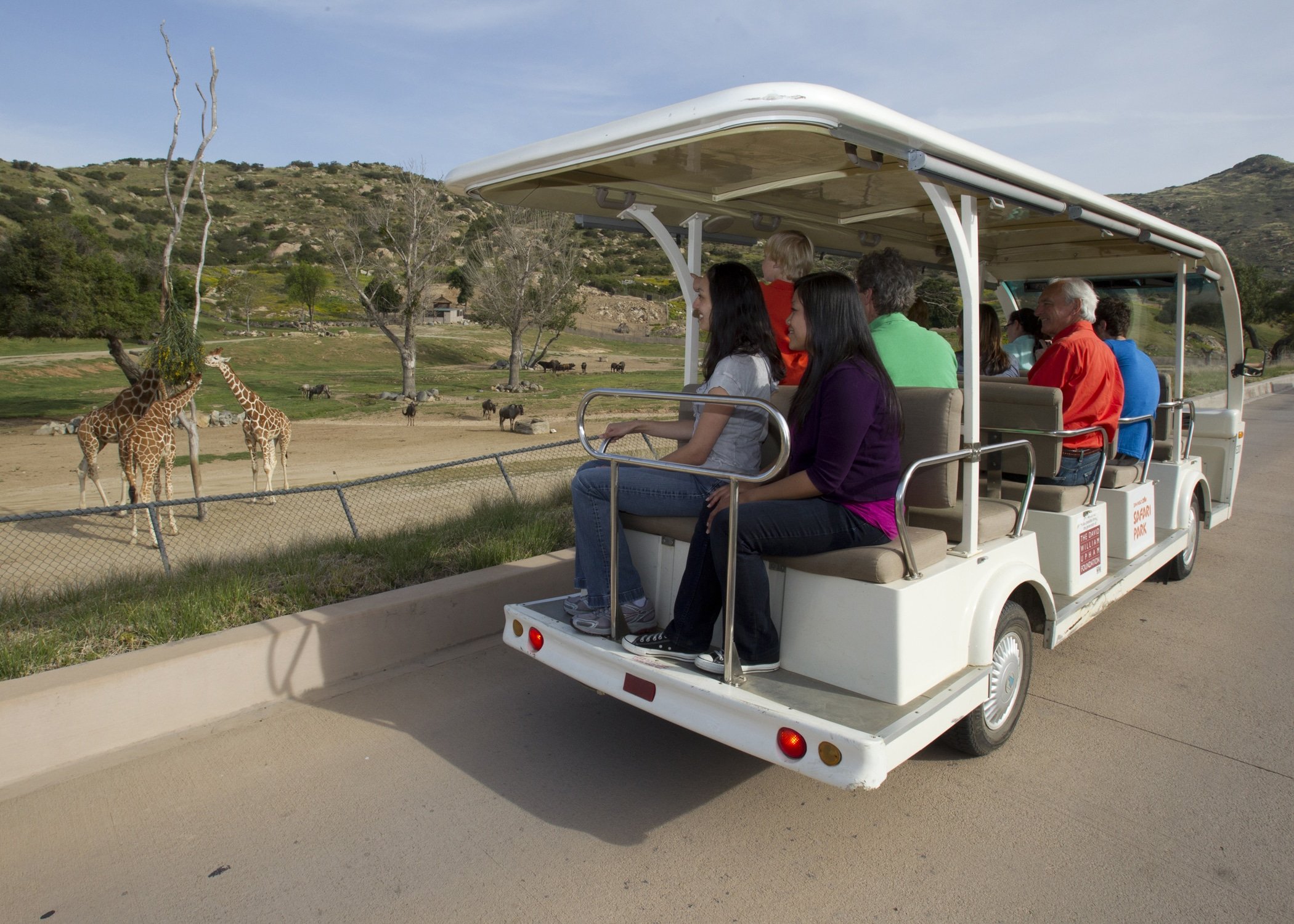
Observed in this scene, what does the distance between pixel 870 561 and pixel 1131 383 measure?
12.3 ft

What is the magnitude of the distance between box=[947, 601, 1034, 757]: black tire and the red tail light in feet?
3.24

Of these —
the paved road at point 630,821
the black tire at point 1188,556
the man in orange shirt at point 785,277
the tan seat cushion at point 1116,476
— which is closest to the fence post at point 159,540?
the paved road at point 630,821

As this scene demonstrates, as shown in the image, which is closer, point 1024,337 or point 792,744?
point 792,744

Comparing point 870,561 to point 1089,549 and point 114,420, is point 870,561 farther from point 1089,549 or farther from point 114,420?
point 114,420

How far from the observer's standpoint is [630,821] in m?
3.21

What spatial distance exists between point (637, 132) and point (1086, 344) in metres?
3.17

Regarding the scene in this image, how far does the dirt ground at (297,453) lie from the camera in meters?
13.6

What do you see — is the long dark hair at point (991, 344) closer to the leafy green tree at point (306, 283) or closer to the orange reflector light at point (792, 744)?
the orange reflector light at point (792, 744)

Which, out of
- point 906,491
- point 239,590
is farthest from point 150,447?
point 906,491

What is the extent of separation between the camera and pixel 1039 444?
4660 mm

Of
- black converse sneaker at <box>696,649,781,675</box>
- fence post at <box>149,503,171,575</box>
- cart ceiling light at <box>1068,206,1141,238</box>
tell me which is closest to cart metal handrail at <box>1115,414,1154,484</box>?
cart ceiling light at <box>1068,206,1141,238</box>

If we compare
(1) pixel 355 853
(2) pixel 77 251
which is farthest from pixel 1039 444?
(2) pixel 77 251

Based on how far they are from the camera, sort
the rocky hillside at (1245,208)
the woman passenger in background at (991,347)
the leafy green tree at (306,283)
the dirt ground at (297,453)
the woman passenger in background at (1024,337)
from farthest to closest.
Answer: the rocky hillside at (1245,208) < the leafy green tree at (306,283) < the dirt ground at (297,453) < the woman passenger in background at (1024,337) < the woman passenger in background at (991,347)

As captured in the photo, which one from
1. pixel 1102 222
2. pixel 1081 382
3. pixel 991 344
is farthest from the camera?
pixel 991 344
